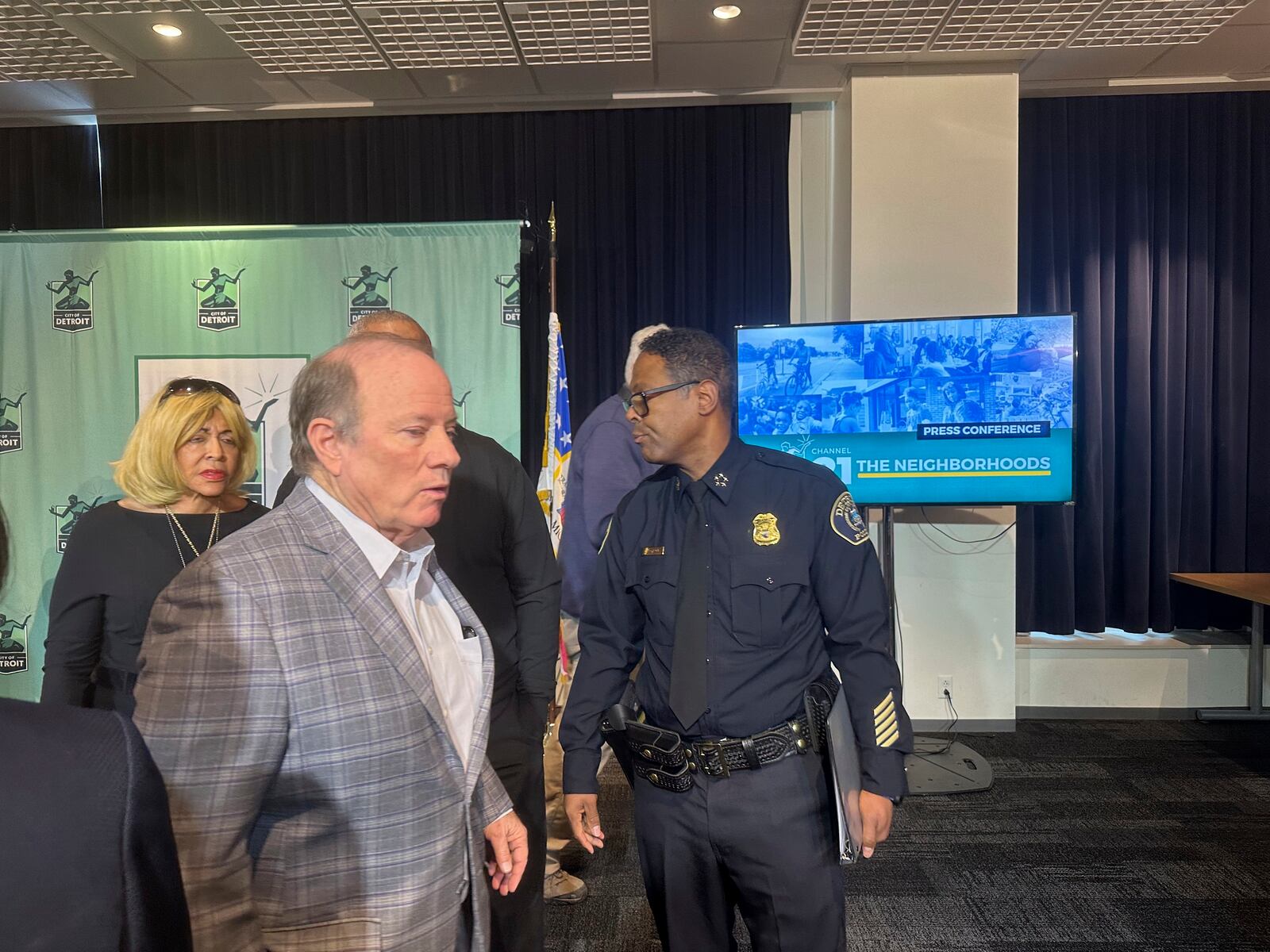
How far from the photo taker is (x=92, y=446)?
399 cm

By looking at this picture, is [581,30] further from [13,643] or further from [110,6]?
[13,643]

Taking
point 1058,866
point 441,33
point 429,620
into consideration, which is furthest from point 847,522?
point 441,33

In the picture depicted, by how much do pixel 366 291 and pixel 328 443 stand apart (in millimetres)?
3030

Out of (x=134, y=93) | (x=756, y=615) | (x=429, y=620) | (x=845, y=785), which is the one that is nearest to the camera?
(x=429, y=620)

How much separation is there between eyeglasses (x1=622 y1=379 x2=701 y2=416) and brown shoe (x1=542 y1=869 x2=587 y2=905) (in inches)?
68.3

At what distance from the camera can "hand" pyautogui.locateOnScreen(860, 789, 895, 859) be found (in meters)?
1.71

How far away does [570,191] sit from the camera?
16.9ft

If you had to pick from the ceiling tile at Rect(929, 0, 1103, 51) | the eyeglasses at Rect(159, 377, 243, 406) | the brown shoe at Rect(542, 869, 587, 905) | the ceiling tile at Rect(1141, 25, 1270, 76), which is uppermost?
the ceiling tile at Rect(1141, 25, 1270, 76)

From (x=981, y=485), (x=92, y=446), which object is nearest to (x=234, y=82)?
(x=92, y=446)

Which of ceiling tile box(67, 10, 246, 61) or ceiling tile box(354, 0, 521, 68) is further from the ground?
ceiling tile box(67, 10, 246, 61)

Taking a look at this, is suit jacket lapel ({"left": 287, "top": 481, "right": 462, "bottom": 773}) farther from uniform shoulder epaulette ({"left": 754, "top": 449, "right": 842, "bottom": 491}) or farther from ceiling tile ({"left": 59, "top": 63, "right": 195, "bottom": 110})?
ceiling tile ({"left": 59, "top": 63, "right": 195, "bottom": 110})

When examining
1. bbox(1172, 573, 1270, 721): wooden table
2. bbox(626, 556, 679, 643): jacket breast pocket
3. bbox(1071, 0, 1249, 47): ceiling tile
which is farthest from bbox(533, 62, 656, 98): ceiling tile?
bbox(1172, 573, 1270, 721): wooden table

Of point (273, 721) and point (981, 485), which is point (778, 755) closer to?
point (273, 721)

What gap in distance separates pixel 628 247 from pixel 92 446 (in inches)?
111
